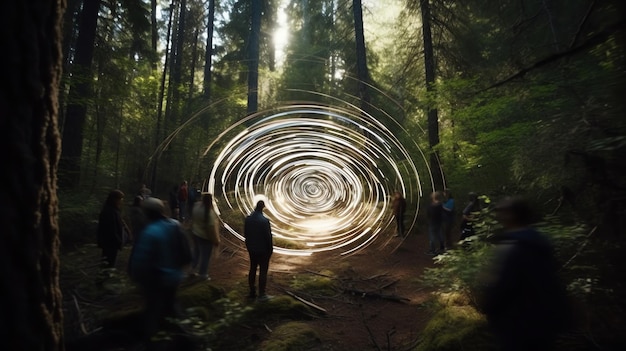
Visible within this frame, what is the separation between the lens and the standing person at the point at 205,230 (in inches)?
274

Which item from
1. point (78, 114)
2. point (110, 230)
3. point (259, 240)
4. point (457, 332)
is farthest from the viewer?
point (78, 114)

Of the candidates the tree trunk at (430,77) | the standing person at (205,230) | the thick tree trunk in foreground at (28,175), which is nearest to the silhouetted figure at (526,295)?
the thick tree trunk in foreground at (28,175)

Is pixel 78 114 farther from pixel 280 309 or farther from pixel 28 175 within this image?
pixel 28 175

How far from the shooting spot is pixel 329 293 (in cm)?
743

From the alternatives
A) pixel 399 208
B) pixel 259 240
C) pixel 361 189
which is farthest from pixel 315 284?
pixel 361 189

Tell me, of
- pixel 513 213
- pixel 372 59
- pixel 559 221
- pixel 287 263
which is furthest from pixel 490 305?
pixel 372 59

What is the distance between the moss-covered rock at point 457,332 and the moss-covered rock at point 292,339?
1360 millimetres

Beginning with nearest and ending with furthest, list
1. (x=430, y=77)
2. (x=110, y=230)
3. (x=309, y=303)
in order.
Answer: (x=110, y=230), (x=309, y=303), (x=430, y=77)

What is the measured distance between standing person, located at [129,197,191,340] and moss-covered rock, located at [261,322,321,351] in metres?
1.42

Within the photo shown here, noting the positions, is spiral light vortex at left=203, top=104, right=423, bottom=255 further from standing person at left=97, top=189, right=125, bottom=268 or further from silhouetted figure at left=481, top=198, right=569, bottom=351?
silhouetted figure at left=481, top=198, right=569, bottom=351

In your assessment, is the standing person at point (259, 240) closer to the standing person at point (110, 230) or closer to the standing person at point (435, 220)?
the standing person at point (110, 230)

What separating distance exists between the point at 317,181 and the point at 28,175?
16194mm

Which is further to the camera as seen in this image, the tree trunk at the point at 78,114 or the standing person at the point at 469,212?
the tree trunk at the point at 78,114

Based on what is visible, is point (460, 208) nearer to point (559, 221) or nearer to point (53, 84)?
point (559, 221)
